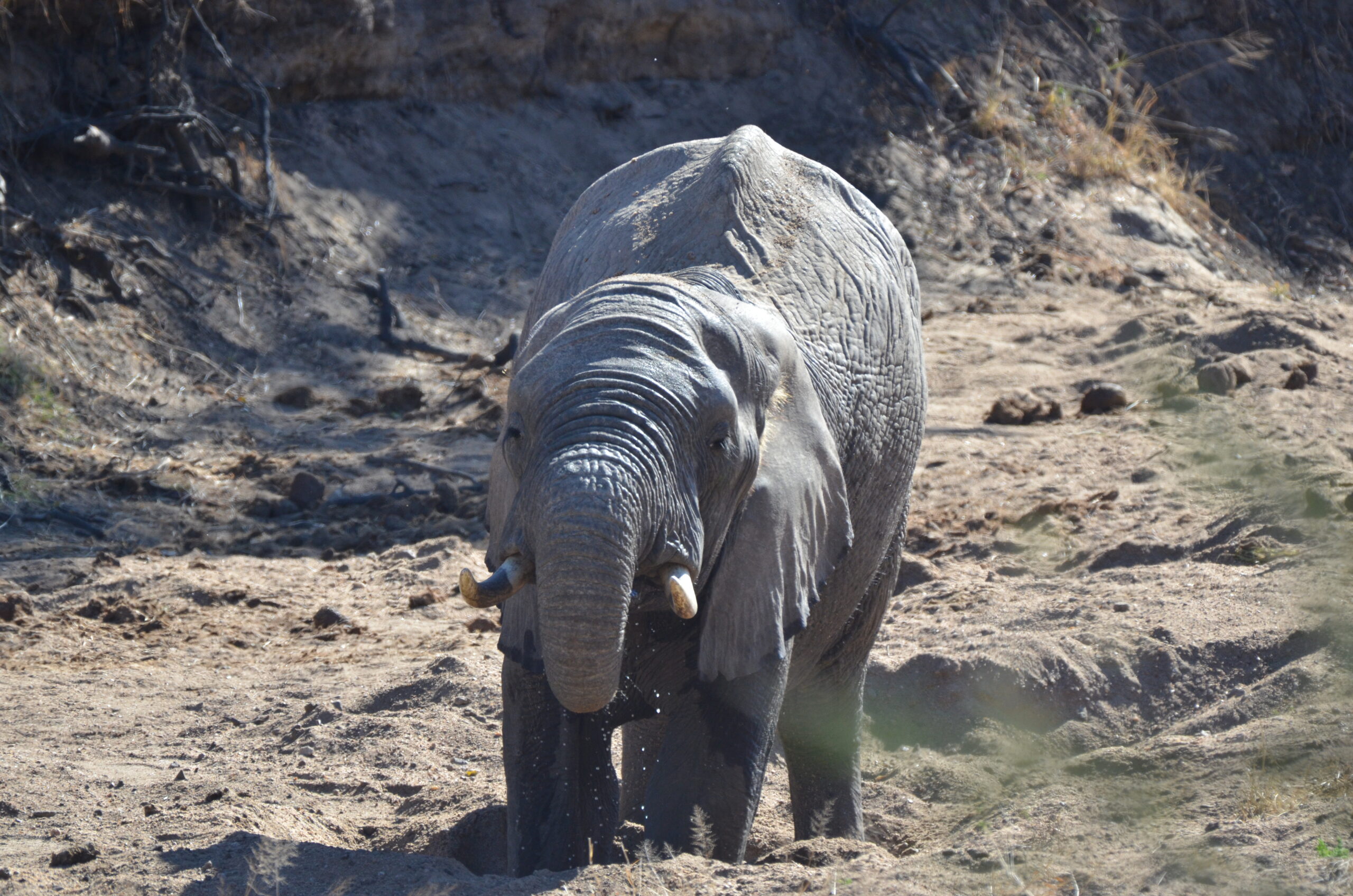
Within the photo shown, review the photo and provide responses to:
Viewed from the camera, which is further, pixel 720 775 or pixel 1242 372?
pixel 1242 372

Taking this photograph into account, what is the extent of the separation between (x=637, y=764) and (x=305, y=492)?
12.0ft

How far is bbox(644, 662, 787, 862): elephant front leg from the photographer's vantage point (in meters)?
3.54

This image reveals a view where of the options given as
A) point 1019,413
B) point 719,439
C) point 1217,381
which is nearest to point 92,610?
point 719,439

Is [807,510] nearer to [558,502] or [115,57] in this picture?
[558,502]

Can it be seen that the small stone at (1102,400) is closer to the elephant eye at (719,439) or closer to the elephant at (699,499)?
the elephant at (699,499)

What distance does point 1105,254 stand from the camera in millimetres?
12570

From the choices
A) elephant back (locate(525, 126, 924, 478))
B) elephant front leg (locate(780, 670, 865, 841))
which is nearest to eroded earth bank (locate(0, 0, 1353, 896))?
elephant front leg (locate(780, 670, 865, 841))

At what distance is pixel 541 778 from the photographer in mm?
3676

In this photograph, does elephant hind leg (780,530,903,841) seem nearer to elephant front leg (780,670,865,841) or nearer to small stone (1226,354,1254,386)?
elephant front leg (780,670,865,841)

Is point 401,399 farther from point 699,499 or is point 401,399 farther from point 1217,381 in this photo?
point 699,499

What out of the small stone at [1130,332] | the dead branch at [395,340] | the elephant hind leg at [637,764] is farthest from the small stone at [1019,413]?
the elephant hind leg at [637,764]

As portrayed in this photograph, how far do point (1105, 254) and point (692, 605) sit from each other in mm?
10334

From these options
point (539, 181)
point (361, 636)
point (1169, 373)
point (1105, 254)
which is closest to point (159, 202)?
point (539, 181)

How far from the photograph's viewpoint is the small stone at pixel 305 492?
7.76 meters
